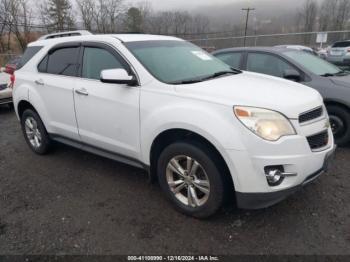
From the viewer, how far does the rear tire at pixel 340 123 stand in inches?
178

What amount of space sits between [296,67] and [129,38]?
2.96 m

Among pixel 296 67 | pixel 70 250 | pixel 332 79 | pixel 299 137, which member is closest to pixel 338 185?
pixel 299 137

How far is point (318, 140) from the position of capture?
9.04ft

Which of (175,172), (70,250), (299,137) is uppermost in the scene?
(299,137)

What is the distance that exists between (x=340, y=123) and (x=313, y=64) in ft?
4.07

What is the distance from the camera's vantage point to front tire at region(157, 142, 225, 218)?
8.79 feet

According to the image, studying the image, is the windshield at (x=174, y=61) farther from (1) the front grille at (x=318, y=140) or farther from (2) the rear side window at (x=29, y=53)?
(2) the rear side window at (x=29, y=53)

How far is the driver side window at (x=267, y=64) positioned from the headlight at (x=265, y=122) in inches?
115

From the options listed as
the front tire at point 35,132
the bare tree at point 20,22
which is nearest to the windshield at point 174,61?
the front tire at point 35,132

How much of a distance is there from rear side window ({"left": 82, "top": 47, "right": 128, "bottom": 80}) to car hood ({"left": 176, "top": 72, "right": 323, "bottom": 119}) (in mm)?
981

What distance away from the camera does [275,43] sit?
74.5ft

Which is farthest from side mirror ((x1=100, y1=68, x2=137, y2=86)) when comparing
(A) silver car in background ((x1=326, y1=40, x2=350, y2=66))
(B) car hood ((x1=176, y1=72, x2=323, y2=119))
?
(A) silver car in background ((x1=326, y1=40, x2=350, y2=66))

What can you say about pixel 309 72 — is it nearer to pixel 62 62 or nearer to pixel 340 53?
pixel 62 62

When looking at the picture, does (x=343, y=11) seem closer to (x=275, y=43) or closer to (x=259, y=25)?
(x=259, y=25)
